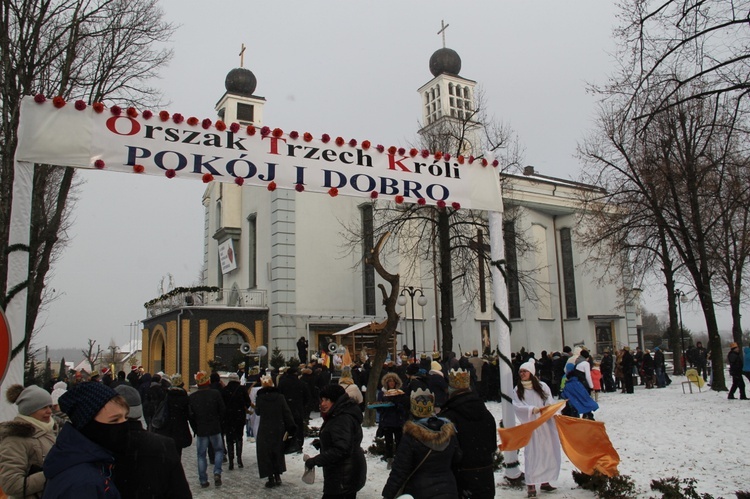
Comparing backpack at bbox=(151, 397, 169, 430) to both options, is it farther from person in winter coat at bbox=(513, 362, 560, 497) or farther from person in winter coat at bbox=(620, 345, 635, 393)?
person in winter coat at bbox=(620, 345, 635, 393)

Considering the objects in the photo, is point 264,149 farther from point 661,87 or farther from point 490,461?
point 661,87

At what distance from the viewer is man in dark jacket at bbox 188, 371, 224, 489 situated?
10.2 metres

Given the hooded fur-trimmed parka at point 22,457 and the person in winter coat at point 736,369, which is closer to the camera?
the hooded fur-trimmed parka at point 22,457

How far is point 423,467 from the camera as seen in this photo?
498 centimetres

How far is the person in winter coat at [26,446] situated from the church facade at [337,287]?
23443 mm

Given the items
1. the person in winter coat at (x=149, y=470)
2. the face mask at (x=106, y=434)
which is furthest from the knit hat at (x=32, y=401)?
the face mask at (x=106, y=434)

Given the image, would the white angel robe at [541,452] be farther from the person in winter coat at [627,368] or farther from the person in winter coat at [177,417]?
the person in winter coat at [627,368]

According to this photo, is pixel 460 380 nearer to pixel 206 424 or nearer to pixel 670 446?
pixel 206 424

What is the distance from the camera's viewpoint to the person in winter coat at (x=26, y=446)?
459cm

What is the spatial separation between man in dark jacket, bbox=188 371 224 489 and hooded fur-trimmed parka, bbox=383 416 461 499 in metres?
6.19

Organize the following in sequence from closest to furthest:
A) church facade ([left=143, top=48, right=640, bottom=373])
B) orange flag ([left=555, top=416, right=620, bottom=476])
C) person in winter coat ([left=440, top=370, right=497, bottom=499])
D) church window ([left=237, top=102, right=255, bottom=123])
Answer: person in winter coat ([left=440, top=370, right=497, bottom=499])
orange flag ([left=555, top=416, right=620, bottom=476])
church facade ([left=143, top=48, right=640, bottom=373])
church window ([left=237, top=102, right=255, bottom=123])

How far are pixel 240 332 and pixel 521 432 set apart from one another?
81.6ft

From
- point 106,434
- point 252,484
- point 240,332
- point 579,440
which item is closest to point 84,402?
point 106,434

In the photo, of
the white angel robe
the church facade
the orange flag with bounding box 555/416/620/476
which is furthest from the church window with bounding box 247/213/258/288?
the orange flag with bounding box 555/416/620/476
